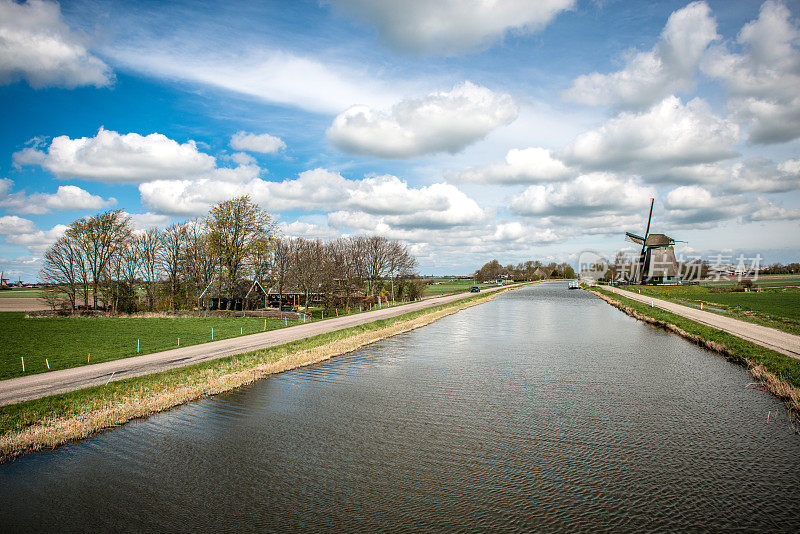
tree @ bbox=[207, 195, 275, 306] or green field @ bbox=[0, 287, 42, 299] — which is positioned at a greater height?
tree @ bbox=[207, 195, 275, 306]

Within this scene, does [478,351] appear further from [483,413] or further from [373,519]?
[373,519]

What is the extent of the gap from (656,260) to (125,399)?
339 feet

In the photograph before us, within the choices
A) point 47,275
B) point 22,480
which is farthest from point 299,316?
point 22,480

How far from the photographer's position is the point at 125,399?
13.0 m

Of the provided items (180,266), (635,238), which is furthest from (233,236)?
(635,238)

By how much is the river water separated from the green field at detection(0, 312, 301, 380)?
32.9ft

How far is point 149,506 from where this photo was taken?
743 centimetres

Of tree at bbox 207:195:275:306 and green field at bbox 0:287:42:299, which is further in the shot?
green field at bbox 0:287:42:299

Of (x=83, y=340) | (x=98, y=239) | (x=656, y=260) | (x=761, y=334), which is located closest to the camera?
(x=761, y=334)

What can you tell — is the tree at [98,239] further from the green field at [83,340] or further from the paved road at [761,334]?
the paved road at [761,334]

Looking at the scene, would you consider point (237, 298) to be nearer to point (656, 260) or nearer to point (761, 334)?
point (761, 334)

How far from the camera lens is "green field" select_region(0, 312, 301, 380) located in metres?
19.1

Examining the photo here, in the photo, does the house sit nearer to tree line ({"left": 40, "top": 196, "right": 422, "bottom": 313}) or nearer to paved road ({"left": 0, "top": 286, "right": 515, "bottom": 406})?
tree line ({"left": 40, "top": 196, "right": 422, "bottom": 313})

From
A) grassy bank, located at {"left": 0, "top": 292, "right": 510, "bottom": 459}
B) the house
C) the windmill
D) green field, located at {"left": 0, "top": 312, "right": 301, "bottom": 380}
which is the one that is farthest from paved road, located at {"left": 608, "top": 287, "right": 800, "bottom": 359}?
the windmill
